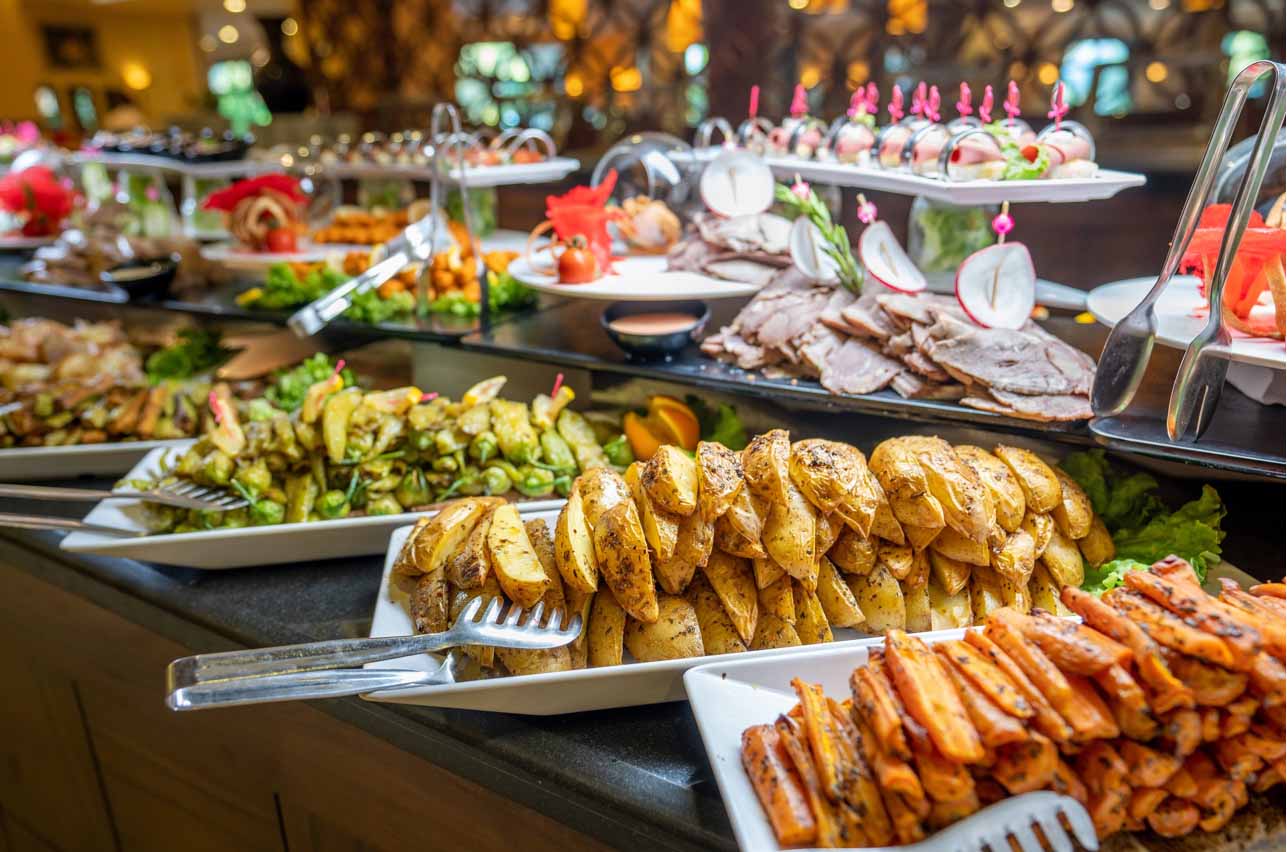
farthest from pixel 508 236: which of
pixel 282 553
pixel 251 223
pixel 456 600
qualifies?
pixel 456 600

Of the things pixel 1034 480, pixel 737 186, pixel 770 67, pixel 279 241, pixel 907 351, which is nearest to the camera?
pixel 1034 480

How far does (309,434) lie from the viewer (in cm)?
217

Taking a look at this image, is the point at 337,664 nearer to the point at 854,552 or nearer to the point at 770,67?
the point at 854,552

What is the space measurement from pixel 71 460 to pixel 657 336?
6.00 feet

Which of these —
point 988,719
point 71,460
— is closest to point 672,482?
point 988,719

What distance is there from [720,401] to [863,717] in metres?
1.29

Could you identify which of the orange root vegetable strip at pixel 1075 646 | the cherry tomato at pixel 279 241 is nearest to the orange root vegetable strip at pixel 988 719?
the orange root vegetable strip at pixel 1075 646

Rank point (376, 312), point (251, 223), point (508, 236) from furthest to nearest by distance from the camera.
Result: point (508, 236) → point (251, 223) → point (376, 312)

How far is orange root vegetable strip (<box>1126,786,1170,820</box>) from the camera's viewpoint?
1125 mm

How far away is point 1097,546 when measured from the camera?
5.71 ft

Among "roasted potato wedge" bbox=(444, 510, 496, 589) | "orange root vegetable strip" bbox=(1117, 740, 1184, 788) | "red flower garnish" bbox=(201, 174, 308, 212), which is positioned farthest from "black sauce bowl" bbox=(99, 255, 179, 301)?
"orange root vegetable strip" bbox=(1117, 740, 1184, 788)

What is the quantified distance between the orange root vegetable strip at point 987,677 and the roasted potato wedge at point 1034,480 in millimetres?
551

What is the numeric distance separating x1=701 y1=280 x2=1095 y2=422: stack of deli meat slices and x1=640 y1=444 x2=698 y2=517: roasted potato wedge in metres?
→ 0.62

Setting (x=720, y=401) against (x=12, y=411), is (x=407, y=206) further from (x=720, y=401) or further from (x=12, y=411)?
(x=720, y=401)
